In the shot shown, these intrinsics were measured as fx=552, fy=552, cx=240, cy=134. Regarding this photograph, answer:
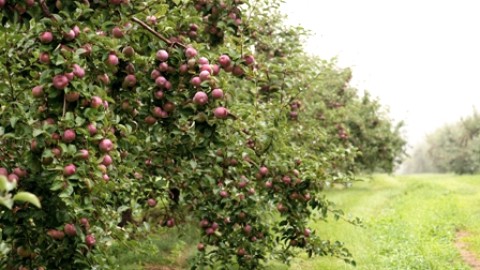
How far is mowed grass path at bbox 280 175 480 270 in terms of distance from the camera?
864 cm

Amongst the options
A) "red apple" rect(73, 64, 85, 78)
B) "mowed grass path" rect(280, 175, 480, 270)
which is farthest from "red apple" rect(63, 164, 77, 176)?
"mowed grass path" rect(280, 175, 480, 270)

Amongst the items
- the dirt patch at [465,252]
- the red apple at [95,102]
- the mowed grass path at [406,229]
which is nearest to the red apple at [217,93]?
the red apple at [95,102]

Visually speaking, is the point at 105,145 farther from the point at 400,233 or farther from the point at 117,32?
the point at 400,233

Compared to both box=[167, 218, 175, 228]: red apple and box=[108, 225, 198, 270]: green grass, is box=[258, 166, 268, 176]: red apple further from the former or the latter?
box=[108, 225, 198, 270]: green grass

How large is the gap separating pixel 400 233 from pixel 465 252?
5.34ft

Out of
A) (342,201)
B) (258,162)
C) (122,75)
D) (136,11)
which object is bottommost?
(342,201)

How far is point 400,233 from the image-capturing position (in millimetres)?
11352

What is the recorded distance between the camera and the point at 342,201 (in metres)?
18.4

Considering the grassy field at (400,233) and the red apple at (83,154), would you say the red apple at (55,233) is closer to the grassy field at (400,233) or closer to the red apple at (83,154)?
the red apple at (83,154)

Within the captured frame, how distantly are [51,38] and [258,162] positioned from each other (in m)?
2.61

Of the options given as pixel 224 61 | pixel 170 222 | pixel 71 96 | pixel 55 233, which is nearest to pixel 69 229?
pixel 55 233

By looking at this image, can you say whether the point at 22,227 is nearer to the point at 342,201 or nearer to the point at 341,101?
the point at 342,201

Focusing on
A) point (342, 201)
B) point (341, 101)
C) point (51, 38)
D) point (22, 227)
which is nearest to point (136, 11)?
point (51, 38)

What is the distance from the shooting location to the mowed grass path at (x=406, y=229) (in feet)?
28.3
